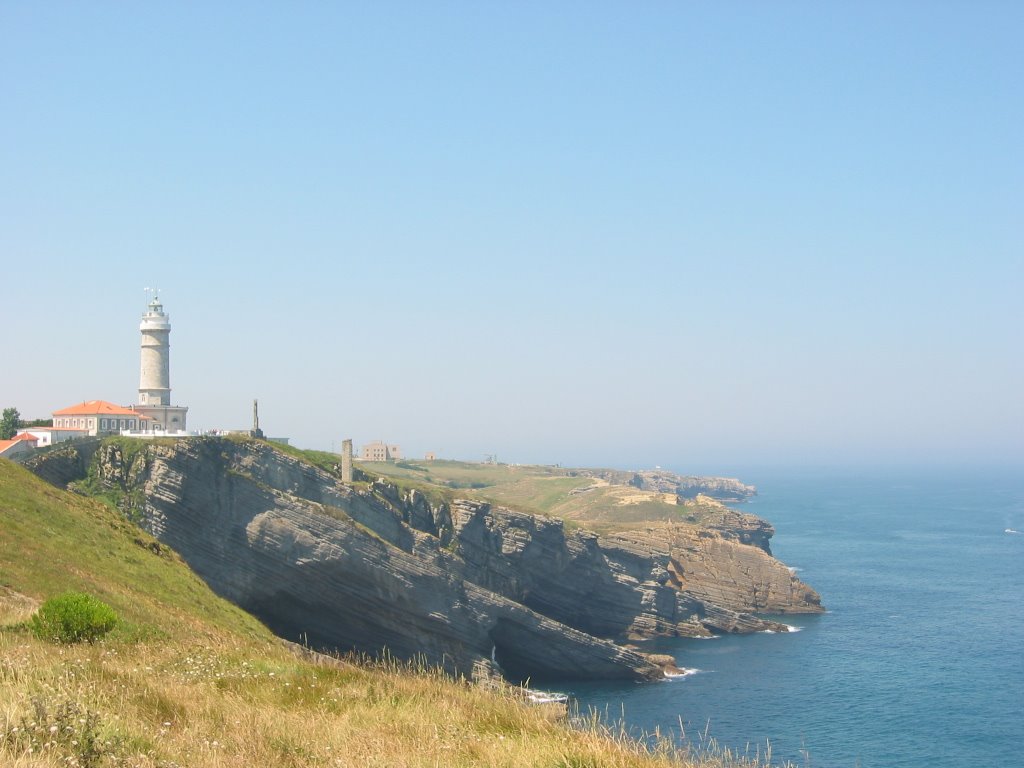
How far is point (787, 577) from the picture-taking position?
280ft

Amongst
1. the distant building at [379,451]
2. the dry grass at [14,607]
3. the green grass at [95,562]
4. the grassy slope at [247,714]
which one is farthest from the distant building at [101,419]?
the distant building at [379,451]

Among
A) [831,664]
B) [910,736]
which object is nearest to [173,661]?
[910,736]

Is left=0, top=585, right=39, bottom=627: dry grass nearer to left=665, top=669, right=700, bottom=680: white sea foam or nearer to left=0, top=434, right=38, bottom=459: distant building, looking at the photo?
left=0, top=434, right=38, bottom=459: distant building

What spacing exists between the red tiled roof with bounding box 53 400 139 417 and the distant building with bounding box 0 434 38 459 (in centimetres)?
437

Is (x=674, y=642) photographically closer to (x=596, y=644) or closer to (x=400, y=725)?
(x=596, y=644)

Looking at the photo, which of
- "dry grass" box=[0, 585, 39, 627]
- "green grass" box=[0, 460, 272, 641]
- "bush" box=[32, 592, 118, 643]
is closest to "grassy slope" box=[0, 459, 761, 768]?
"dry grass" box=[0, 585, 39, 627]

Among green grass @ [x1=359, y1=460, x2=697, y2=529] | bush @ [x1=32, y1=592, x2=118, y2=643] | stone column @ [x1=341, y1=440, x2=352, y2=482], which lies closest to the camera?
bush @ [x1=32, y1=592, x2=118, y2=643]

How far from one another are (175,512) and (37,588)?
86.6ft

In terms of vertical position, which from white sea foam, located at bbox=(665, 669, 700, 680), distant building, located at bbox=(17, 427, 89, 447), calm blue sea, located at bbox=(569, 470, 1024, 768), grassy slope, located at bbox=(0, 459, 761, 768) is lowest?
white sea foam, located at bbox=(665, 669, 700, 680)

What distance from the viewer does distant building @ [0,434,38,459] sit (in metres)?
56.3

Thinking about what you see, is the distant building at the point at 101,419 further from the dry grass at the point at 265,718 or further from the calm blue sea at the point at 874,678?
the dry grass at the point at 265,718

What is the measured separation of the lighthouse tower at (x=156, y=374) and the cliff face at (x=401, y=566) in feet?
53.3

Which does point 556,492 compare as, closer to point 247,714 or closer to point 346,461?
point 346,461

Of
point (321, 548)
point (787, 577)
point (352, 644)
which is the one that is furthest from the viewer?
point (787, 577)
